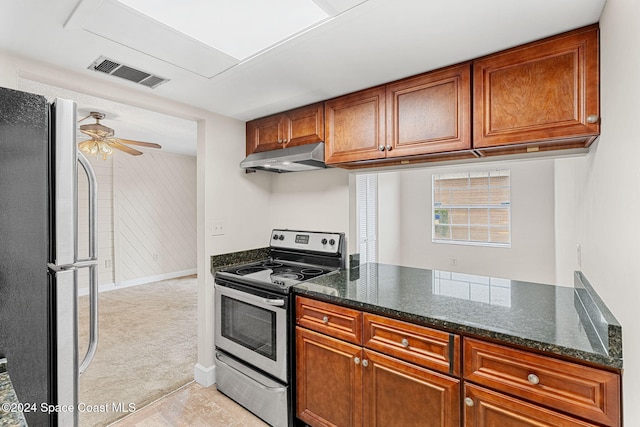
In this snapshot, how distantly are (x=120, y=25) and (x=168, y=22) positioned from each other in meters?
0.19

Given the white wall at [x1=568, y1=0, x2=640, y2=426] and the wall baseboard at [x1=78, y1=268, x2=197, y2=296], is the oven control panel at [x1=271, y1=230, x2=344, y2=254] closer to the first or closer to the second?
the white wall at [x1=568, y1=0, x2=640, y2=426]

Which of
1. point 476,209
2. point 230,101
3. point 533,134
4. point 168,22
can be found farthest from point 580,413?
point 476,209

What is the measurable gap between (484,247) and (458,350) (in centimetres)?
386

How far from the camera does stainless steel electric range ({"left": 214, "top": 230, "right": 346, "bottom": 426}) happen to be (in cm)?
194

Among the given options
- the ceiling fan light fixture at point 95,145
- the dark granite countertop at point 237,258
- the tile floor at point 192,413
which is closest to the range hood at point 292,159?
the dark granite countertop at point 237,258

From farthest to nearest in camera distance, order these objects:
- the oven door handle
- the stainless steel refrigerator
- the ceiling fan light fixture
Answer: the ceiling fan light fixture, the oven door handle, the stainless steel refrigerator

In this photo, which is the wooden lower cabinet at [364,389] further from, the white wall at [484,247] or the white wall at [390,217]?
the white wall at [484,247]

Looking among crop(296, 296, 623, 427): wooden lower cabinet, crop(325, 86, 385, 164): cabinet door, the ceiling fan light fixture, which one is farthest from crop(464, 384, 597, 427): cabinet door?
the ceiling fan light fixture

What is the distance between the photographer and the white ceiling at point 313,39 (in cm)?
122

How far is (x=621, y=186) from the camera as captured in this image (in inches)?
39.4

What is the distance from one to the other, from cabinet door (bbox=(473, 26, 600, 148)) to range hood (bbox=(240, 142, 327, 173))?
100cm

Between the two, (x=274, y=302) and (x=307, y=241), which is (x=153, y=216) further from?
(x=274, y=302)

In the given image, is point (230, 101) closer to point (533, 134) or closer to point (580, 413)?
point (533, 134)

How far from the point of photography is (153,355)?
2.91 meters
